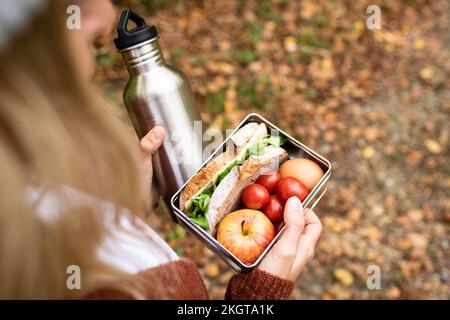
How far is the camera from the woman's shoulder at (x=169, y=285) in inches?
38.2

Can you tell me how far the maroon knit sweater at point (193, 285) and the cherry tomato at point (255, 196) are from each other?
0.21 m

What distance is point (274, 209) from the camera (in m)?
1.39

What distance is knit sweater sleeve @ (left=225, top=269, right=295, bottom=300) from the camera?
1.28 meters

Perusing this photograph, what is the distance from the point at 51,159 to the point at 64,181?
59 mm

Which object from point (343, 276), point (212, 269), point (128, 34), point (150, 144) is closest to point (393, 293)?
point (343, 276)

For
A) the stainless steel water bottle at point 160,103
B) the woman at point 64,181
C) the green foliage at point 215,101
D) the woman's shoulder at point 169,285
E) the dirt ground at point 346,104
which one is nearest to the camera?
the woman at point 64,181

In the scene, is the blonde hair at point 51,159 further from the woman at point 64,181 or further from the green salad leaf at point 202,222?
the green salad leaf at point 202,222

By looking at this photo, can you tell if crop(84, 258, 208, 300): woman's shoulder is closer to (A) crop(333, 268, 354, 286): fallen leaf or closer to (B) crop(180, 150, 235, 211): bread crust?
(B) crop(180, 150, 235, 211): bread crust

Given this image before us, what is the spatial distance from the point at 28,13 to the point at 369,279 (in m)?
2.28

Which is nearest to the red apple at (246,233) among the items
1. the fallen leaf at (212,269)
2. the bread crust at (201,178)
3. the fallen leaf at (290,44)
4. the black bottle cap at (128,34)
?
the bread crust at (201,178)

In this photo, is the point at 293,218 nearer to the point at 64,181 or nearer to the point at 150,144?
the point at 150,144

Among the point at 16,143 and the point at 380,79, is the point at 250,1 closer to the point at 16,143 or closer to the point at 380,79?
the point at 380,79

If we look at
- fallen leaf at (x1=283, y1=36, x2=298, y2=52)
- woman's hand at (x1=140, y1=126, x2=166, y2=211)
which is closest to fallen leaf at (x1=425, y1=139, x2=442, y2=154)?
fallen leaf at (x1=283, y1=36, x2=298, y2=52)

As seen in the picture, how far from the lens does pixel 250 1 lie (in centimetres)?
352
